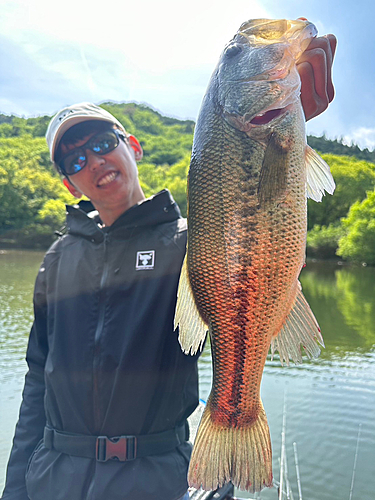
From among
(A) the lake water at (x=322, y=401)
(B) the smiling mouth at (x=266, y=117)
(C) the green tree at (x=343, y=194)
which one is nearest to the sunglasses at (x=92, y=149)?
(B) the smiling mouth at (x=266, y=117)

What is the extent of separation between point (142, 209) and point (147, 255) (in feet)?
0.75

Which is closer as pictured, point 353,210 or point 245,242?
point 245,242

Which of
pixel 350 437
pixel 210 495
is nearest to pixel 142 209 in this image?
pixel 210 495

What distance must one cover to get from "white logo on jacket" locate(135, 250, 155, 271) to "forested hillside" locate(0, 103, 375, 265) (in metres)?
21.9

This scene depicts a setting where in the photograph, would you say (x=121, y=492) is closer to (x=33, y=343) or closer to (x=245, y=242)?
(x=33, y=343)

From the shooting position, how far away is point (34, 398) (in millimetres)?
2238

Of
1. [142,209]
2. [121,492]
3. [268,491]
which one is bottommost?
[268,491]

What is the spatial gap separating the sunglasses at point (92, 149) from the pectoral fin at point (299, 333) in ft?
4.38

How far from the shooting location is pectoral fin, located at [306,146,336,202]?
1.29 meters

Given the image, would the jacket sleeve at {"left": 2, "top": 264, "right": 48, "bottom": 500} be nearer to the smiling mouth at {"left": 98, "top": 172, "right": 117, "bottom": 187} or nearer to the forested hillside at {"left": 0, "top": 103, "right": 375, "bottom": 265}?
the smiling mouth at {"left": 98, "top": 172, "right": 117, "bottom": 187}

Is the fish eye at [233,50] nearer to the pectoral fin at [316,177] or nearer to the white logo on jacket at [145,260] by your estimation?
the pectoral fin at [316,177]

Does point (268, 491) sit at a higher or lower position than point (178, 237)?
lower

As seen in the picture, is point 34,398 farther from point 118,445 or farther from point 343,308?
point 343,308

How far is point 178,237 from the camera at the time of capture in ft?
6.77
